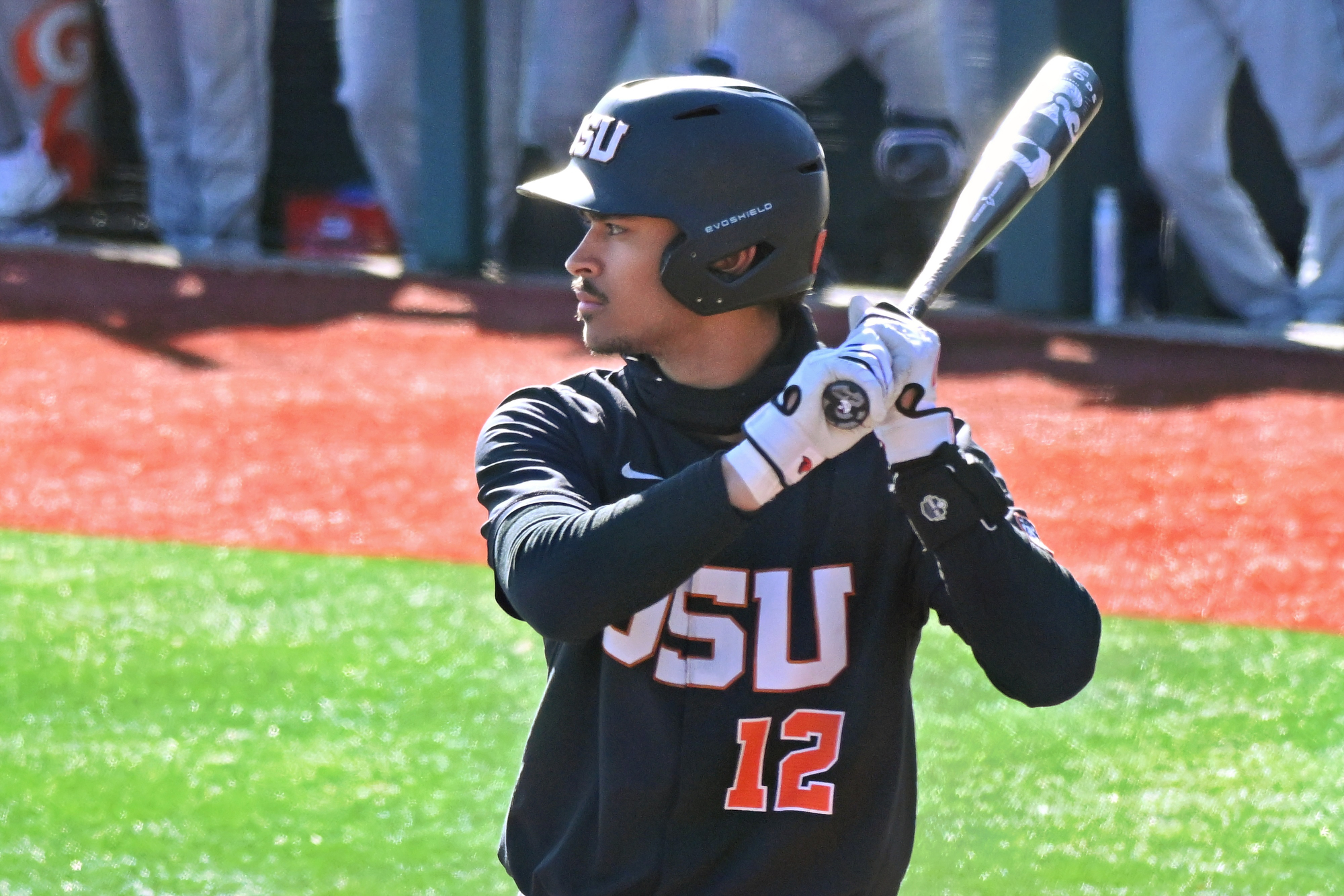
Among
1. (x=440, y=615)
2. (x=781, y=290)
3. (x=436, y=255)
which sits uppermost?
(x=781, y=290)

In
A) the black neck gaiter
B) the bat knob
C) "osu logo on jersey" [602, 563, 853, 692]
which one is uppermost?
the bat knob

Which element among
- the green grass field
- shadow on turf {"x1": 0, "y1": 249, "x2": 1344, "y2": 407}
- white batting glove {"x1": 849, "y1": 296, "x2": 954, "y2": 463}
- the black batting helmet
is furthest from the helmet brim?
shadow on turf {"x1": 0, "y1": 249, "x2": 1344, "y2": 407}

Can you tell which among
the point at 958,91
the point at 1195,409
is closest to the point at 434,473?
the point at 1195,409

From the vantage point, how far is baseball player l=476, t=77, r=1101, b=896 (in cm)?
181

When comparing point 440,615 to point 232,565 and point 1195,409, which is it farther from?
point 1195,409

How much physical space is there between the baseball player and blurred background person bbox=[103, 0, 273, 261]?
8.40m

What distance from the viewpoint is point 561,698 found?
2047 mm

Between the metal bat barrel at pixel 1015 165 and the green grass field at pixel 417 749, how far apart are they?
155 cm

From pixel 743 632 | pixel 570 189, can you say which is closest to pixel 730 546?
pixel 743 632

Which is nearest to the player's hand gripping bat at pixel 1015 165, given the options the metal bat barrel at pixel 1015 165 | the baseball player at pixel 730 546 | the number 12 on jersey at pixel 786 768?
the metal bat barrel at pixel 1015 165

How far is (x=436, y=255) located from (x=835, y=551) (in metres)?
8.29

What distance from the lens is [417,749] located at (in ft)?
13.1

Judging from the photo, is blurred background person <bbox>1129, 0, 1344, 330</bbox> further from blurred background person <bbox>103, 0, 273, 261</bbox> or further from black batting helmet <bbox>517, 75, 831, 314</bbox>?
black batting helmet <bbox>517, 75, 831, 314</bbox>

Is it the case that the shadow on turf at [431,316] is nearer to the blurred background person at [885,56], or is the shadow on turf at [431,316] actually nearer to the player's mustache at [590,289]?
the blurred background person at [885,56]
